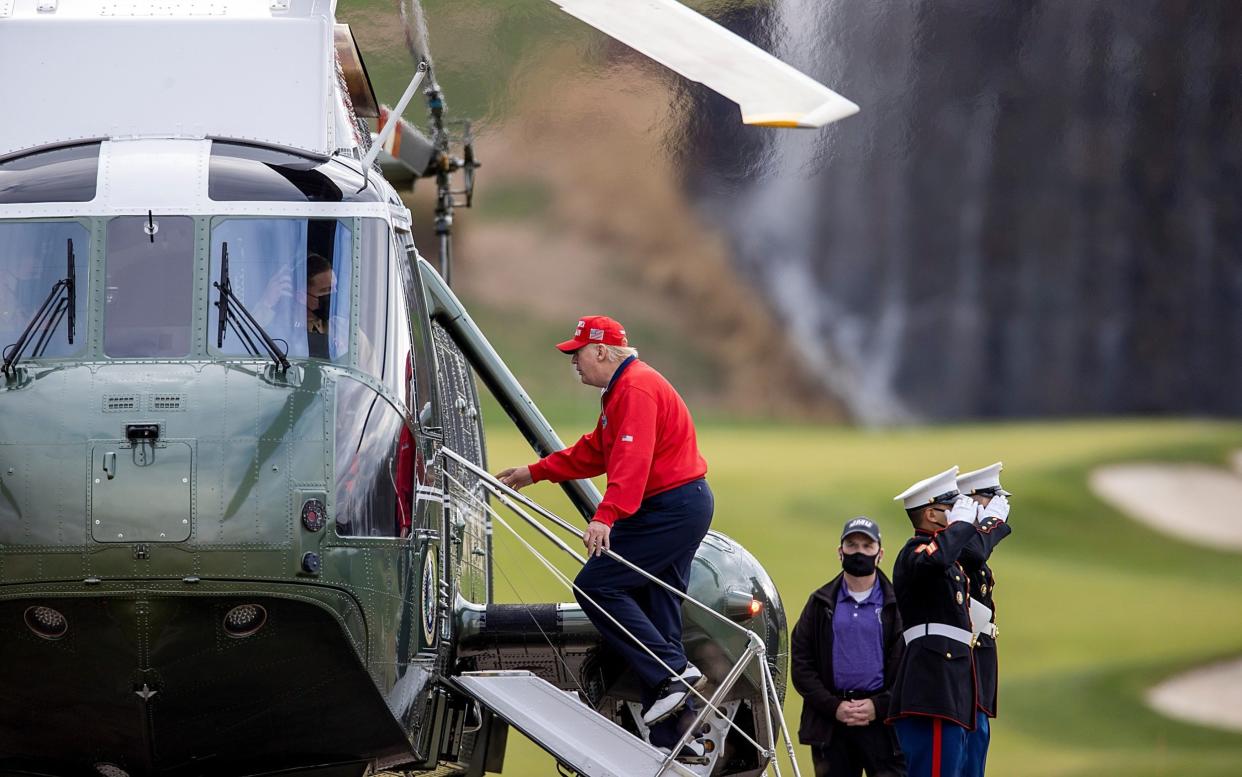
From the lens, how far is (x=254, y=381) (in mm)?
6473

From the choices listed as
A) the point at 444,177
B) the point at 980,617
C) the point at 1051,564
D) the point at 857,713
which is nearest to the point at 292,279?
the point at 857,713

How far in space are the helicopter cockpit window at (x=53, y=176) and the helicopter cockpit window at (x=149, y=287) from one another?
26cm

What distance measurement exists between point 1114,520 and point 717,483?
3164mm

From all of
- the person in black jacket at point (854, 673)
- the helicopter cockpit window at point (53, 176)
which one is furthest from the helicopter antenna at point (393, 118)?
the person in black jacket at point (854, 673)

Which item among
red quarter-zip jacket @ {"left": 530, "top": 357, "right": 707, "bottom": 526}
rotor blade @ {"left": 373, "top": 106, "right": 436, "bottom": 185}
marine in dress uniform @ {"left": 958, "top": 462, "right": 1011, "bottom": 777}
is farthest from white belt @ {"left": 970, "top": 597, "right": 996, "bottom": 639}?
rotor blade @ {"left": 373, "top": 106, "right": 436, "bottom": 185}

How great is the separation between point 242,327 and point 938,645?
Result: 11.1 feet

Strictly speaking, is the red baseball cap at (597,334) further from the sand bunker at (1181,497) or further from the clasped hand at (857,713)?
the sand bunker at (1181,497)

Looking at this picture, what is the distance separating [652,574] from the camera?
759 cm

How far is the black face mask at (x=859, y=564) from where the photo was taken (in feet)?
27.8

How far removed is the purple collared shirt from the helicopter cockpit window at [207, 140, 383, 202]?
2885mm

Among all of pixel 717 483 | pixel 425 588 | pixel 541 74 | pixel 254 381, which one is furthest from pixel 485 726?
pixel 717 483

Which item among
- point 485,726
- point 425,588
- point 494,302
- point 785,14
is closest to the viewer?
point 425,588

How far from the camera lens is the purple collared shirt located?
8461 mm

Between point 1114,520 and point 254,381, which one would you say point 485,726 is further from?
point 1114,520
